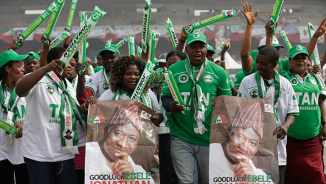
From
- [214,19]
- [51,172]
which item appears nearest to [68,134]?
[51,172]

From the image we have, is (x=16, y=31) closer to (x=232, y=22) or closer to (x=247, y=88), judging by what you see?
(x=232, y=22)

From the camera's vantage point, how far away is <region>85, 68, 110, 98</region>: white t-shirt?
5.60 m

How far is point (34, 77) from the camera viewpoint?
3.85 m

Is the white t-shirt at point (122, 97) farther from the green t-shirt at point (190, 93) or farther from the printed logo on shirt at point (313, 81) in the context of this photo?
the printed logo on shirt at point (313, 81)

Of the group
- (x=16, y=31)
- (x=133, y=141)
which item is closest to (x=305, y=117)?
(x=133, y=141)

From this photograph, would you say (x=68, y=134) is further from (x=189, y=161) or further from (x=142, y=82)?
(x=189, y=161)

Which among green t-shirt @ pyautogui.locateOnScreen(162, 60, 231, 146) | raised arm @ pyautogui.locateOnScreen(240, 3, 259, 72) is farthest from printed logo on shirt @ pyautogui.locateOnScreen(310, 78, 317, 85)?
green t-shirt @ pyautogui.locateOnScreen(162, 60, 231, 146)

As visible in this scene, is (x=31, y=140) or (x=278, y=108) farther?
(x=278, y=108)

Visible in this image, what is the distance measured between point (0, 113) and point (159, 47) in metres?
32.0

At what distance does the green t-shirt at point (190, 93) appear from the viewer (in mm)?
4562

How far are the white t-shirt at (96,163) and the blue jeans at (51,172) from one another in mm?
363

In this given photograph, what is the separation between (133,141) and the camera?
412cm

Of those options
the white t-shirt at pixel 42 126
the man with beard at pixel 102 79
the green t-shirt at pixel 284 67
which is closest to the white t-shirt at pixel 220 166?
the white t-shirt at pixel 42 126

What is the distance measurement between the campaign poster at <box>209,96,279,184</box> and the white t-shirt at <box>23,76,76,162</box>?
1569mm
